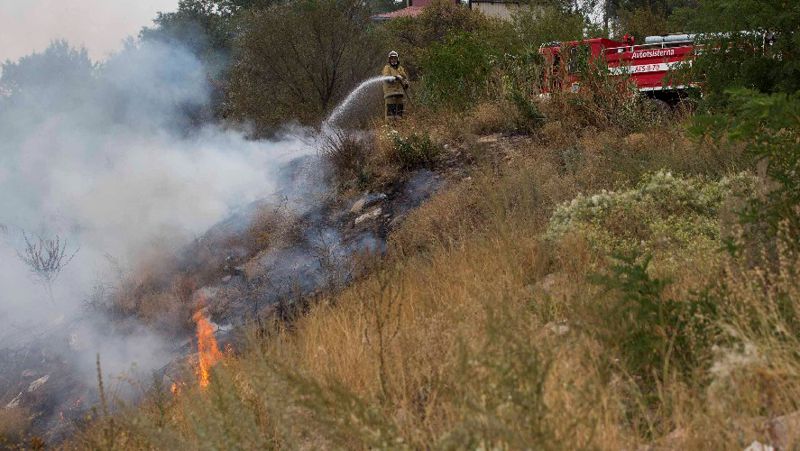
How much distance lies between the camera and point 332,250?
29.6ft

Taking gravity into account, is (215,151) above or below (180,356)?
above

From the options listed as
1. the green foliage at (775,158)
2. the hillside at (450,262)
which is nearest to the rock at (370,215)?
the hillside at (450,262)

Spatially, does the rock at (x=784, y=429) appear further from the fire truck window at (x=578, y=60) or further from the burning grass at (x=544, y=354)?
the fire truck window at (x=578, y=60)

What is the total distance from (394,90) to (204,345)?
6.55 m

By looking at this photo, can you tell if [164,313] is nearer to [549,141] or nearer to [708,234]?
[549,141]

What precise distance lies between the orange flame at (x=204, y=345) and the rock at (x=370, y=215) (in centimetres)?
223

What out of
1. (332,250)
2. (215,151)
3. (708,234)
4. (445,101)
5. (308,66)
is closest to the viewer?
(708,234)

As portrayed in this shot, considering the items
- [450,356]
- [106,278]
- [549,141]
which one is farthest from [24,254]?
[450,356]

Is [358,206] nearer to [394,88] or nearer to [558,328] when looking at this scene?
[394,88]

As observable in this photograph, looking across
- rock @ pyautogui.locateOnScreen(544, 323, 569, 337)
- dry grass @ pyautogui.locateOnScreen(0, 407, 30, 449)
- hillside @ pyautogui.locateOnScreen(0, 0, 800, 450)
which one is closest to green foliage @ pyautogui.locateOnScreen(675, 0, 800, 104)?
hillside @ pyautogui.locateOnScreen(0, 0, 800, 450)

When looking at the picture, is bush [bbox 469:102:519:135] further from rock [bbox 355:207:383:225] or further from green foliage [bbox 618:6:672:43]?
green foliage [bbox 618:6:672:43]

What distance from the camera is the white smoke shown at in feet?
36.6

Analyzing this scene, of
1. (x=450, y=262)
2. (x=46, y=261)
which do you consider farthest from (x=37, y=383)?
(x=450, y=262)

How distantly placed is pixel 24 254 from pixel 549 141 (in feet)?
25.7
